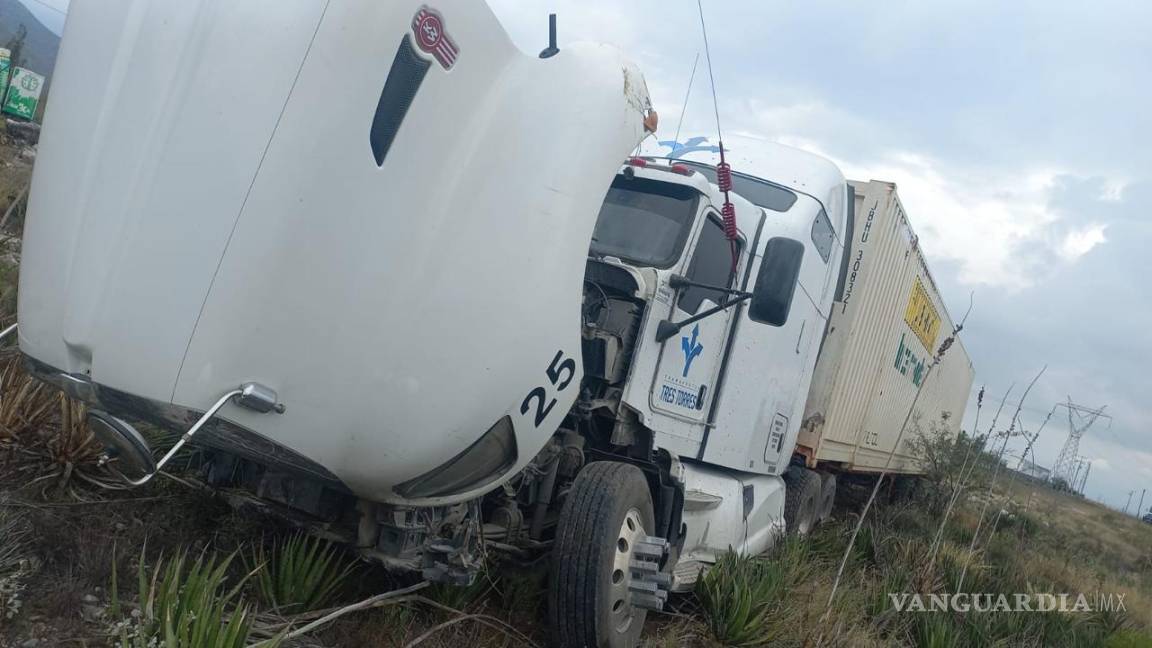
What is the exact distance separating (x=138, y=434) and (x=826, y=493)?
727 cm

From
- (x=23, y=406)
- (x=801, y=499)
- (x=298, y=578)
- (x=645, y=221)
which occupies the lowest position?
(x=298, y=578)

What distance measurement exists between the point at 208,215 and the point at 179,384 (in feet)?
1.70

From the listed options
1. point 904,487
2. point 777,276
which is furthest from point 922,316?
point 777,276

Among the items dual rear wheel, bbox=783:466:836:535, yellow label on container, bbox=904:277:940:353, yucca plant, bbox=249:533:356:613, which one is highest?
yellow label on container, bbox=904:277:940:353

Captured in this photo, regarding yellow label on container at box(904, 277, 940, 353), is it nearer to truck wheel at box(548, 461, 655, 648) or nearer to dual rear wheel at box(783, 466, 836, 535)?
dual rear wheel at box(783, 466, 836, 535)

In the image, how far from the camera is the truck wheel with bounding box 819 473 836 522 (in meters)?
8.70

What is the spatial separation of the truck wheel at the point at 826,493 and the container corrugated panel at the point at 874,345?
0.19 m

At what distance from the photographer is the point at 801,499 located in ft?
25.4

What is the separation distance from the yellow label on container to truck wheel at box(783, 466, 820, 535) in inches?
105

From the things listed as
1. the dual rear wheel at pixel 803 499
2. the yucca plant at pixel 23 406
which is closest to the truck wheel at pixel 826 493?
the dual rear wheel at pixel 803 499

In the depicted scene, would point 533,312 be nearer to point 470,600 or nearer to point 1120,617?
point 470,600

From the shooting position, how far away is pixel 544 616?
449 cm

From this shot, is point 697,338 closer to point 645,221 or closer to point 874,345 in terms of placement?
point 645,221

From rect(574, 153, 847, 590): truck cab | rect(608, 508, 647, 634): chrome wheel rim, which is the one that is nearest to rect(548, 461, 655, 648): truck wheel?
rect(608, 508, 647, 634): chrome wheel rim
